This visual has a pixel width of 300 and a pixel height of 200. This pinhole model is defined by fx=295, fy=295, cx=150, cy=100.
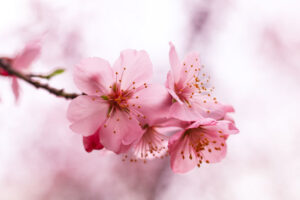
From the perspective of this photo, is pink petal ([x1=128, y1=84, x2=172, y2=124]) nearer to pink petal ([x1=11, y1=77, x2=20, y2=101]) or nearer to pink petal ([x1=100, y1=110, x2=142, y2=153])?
pink petal ([x1=100, y1=110, x2=142, y2=153])

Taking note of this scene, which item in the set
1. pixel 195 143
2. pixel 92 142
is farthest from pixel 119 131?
pixel 195 143

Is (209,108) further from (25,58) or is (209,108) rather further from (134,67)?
(25,58)

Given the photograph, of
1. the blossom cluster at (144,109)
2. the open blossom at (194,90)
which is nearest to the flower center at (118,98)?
the blossom cluster at (144,109)

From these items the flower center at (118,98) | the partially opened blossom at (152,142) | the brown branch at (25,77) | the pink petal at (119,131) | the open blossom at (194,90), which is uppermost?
the open blossom at (194,90)

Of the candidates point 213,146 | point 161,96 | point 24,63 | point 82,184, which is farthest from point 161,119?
point 82,184

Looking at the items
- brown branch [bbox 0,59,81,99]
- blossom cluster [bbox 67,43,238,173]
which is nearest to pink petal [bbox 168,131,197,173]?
blossom cluster [bbox 67,43,238,173]

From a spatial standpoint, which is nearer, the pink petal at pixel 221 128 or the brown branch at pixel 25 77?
the brown branch at pixel 25 77

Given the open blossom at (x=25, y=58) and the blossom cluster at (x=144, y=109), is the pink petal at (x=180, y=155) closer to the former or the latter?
the blossom cluster at (x=144, y=109)

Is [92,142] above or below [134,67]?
below
